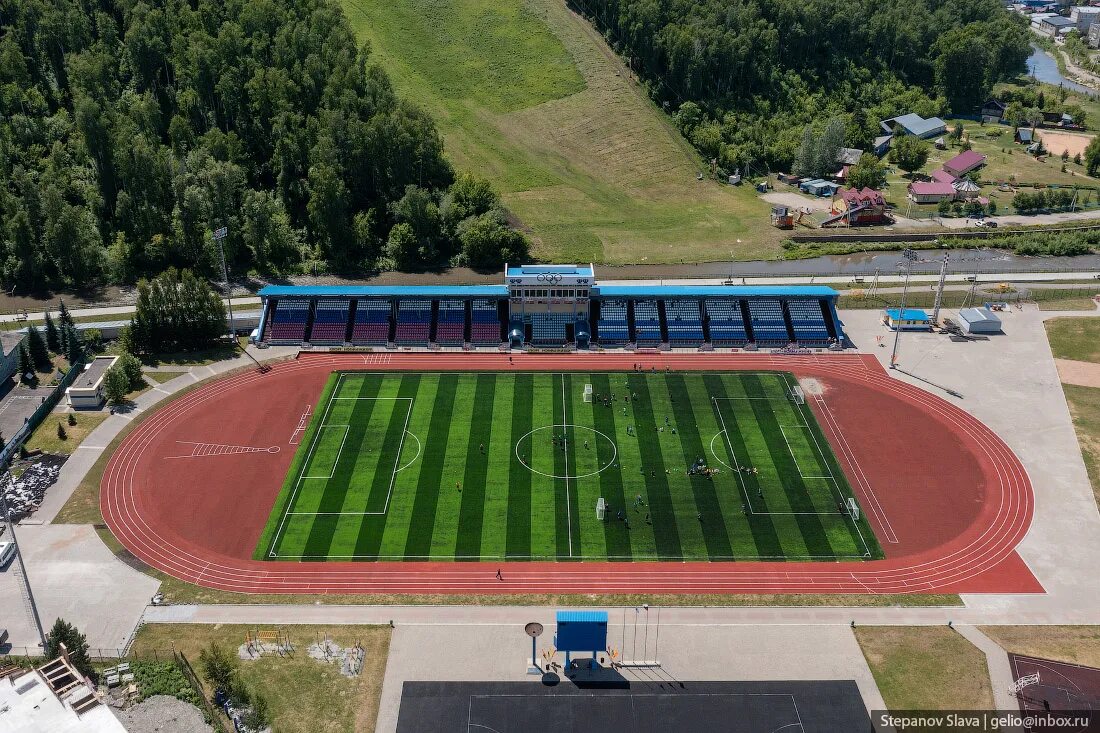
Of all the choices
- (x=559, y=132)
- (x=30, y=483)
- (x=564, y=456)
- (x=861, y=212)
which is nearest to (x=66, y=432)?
(x=30, y=483)

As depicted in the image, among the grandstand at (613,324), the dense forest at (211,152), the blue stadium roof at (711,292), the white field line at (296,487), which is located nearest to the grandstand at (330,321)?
the white field line at (296,487)

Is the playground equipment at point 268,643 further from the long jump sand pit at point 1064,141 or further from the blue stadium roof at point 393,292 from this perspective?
the long jump sand pit at point 1064,141

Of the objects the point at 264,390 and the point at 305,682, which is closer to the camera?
the point at 305,682

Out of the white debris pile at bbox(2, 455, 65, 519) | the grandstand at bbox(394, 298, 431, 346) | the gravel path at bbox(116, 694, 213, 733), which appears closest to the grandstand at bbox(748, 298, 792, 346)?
the grandstand at bbox(394, 298, 431, 346)

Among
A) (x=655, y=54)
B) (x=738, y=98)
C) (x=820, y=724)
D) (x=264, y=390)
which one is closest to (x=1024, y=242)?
(x=738, y=98)

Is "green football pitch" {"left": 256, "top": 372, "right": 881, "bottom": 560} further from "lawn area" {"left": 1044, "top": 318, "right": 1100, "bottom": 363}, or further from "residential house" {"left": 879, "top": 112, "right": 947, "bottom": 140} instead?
"residential house" {"left": 879, "top": 112, "right": 947, "bottom": 140}

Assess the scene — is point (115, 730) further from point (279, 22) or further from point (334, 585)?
point (279, 22)
